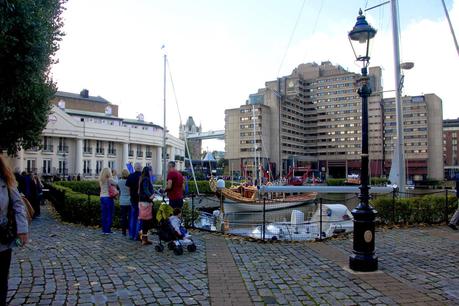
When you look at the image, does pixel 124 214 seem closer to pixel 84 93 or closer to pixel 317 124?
pixel 84 93

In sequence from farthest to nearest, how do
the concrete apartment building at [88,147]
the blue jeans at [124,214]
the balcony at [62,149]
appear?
the balcony at [62,149] → the concrete apartment building at [88,147] → the blue jeans at [124,214]

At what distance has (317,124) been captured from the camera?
409ft

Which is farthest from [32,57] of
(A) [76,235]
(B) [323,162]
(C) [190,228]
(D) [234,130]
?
(B) [323,162]

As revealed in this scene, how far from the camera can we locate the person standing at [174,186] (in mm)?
9531

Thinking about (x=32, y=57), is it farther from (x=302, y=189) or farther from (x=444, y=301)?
(x=302, y=189)

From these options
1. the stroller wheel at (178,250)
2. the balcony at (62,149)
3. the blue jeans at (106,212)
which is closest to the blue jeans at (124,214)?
the blue jeans at (106,212)

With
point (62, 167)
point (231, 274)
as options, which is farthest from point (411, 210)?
point (62, 167)

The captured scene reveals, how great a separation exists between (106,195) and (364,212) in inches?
274

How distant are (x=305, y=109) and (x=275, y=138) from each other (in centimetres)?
2332

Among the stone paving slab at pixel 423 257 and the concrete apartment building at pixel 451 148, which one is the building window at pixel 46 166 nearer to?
the stone paving slab at pixel 423 257

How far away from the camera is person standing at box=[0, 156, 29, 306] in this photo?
12.5 feet

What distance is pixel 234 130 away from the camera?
108375 mm

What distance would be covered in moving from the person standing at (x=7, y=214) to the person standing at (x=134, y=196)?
5647 millimetres

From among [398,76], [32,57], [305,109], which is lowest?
[32,57]
